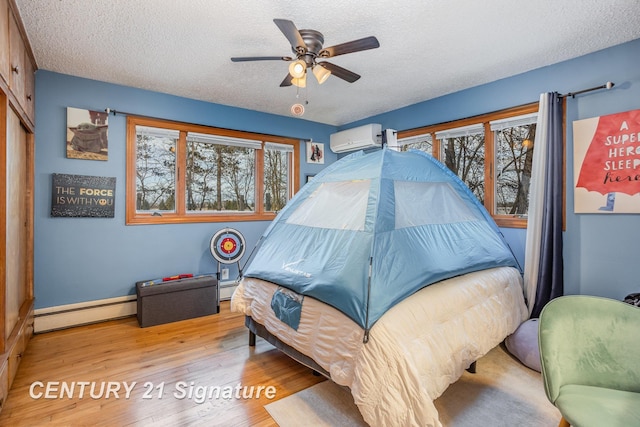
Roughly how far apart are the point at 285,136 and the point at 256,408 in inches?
132

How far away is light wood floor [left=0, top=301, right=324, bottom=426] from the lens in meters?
1.79

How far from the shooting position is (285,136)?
14.4 feet

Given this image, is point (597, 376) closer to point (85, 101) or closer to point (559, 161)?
point (559, 161)

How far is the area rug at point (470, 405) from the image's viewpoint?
1.75 metres

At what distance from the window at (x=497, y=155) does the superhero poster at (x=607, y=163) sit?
0.47m

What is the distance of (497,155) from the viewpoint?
3.23 metres

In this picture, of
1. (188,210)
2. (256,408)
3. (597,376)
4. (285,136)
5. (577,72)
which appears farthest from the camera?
(285,136)

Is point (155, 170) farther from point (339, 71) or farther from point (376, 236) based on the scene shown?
point (376, 236)

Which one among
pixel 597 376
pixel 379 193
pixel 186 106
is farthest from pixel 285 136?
pixel 597 376

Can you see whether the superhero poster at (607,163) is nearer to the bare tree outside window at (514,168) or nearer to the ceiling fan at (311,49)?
the bare tree outside window at (514,168)

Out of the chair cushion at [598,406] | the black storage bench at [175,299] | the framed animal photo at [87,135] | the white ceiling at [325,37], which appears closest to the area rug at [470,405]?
the chair cushion at [598,406]

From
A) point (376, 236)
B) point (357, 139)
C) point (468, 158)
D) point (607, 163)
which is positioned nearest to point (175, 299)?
point (376, 236)

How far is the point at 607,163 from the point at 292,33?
2512 millimetres

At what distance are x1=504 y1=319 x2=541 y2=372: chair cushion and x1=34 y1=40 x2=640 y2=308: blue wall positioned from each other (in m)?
0.58
